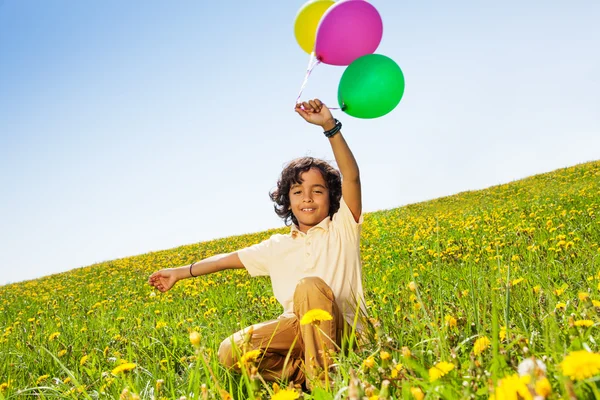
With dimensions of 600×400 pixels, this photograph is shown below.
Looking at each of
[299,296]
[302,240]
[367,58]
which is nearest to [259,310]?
[302,240]

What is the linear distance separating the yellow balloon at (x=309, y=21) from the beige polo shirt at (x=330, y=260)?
1.23m

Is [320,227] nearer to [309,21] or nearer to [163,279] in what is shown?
[163,279]

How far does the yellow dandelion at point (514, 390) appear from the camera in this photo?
880 mm

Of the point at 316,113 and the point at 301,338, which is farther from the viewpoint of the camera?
the point at 316,113

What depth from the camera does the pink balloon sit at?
2.95m

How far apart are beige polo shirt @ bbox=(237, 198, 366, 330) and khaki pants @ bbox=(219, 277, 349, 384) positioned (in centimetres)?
16

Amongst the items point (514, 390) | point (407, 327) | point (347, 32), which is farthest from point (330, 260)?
point (514, 390)

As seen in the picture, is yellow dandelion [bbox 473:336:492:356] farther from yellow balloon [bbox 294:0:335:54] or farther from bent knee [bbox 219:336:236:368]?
yellow balloon [bbox 294:0:335:54]

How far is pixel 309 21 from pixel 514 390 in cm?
299

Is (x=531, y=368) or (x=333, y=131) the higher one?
(x=333, y=131)

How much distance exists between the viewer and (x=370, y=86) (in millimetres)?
2945

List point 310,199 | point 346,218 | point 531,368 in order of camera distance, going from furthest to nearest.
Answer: point 310,199 < point 346,218 < point 531,368

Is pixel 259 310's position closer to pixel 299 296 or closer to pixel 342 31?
pixel 299 296

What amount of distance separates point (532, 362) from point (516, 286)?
2.27m
